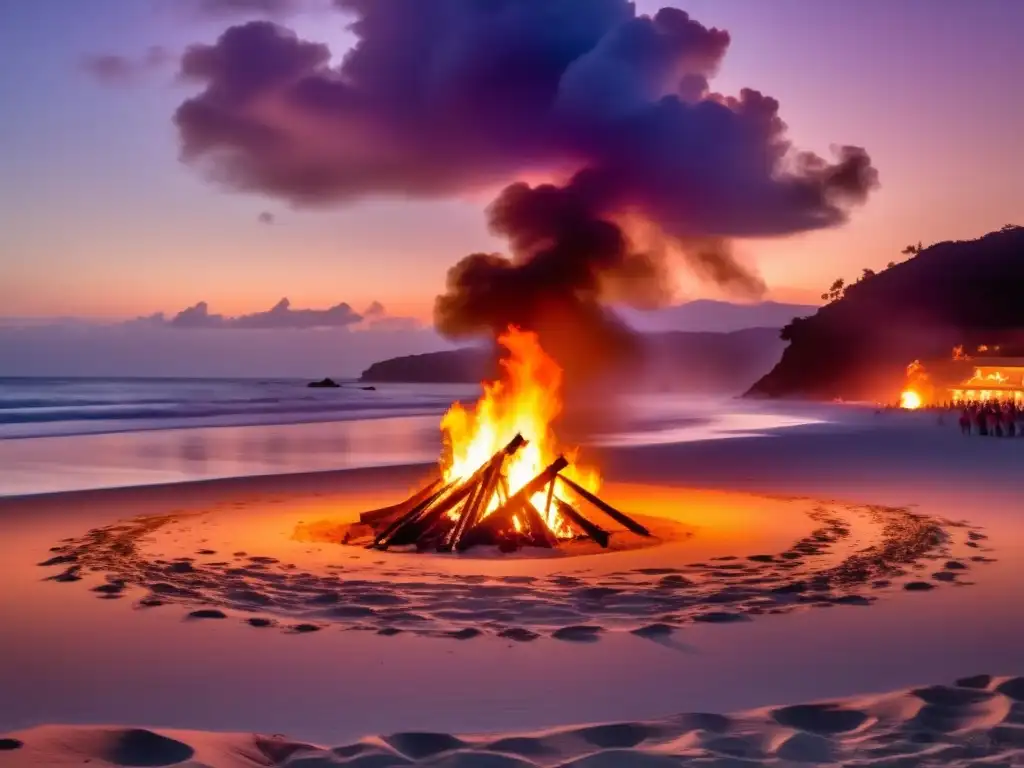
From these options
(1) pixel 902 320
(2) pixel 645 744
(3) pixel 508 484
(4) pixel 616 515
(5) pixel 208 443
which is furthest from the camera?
(1) pixel 902 320

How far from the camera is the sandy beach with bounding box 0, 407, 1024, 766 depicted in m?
5.85

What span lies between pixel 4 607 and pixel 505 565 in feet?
17.0

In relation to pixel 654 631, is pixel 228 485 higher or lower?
higher

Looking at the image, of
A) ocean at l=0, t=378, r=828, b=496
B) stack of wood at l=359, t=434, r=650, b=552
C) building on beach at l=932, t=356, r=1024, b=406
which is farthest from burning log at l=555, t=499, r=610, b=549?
building on beach at l=932, t=356, r=1024, b=406

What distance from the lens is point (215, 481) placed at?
21875 mm

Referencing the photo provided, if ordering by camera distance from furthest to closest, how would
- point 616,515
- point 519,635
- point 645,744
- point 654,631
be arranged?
point 616,515 → point 654,631 → point 519,635 → point 645,744

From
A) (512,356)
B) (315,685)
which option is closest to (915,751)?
(315,685)

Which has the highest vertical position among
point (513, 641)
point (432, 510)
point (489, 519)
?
point (432, 510)

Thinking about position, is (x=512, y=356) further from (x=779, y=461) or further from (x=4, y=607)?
(x=779, y=461)

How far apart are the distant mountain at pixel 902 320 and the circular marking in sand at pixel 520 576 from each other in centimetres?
11184

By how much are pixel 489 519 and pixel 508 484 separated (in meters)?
1.75

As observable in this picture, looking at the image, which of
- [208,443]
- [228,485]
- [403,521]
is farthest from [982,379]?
[403,521]

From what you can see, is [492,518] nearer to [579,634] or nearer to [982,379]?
[579,634]

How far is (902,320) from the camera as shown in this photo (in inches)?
5571
